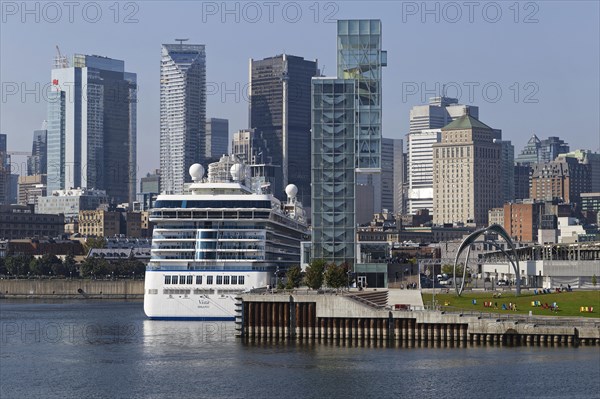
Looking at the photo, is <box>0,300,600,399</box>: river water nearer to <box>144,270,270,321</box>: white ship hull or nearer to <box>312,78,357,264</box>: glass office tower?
<box>144,270,270,321</box>: white ship hull

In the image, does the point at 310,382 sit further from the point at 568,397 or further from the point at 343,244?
the point at 343,244

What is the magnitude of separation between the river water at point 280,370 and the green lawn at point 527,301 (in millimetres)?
14399

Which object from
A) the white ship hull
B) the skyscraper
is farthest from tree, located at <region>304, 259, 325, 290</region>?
the skyscraper

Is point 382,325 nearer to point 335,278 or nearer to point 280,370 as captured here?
point 280,370

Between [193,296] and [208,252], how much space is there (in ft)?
21.7

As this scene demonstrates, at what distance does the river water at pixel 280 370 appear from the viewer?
92.4 m

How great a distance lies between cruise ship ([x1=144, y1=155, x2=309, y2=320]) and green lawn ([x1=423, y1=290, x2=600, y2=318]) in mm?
23455

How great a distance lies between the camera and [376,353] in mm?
111688

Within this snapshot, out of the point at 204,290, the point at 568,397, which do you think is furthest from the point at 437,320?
the point at 204,290

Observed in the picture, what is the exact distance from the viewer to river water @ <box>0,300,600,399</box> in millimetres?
92375

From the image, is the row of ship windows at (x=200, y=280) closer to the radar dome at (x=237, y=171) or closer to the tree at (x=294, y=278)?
the tree at (x=294, y=278)

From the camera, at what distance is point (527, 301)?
136125 millimetres

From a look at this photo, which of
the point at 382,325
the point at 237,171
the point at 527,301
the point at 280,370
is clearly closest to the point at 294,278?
the point at 527,301

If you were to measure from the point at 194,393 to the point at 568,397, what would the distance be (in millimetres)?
26142
